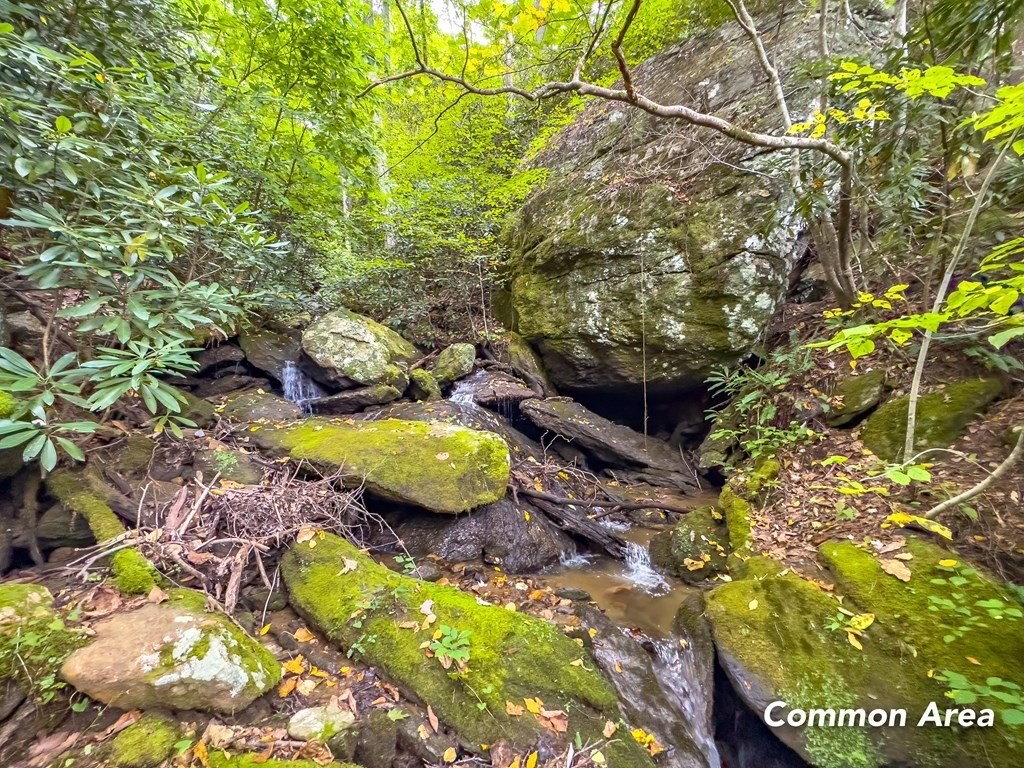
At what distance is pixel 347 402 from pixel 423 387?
1318 millimetres

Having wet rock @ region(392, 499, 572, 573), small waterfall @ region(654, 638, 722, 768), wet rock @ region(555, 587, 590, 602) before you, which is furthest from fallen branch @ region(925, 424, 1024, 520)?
wet rock @ region(392, 499, 572, 573)

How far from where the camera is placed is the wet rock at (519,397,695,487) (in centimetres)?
706

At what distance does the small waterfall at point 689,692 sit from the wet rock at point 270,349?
710cm

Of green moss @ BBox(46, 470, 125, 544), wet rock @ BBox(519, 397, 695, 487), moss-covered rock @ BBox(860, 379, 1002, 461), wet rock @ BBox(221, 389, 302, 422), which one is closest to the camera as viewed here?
green moss @ BBox(46, 470, 125, 544)

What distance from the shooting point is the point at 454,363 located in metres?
8.04

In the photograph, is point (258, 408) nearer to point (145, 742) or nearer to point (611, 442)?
point (145, 742)

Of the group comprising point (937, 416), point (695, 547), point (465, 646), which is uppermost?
point (937, 416)

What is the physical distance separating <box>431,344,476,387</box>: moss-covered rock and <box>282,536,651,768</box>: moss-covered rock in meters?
4.70

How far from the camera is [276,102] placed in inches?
213

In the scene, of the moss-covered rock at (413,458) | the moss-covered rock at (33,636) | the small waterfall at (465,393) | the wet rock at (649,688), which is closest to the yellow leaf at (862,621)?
the wet rock at (649,688)

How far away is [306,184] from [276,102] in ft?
4.86

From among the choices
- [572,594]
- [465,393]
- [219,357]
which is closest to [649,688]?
[572,594]

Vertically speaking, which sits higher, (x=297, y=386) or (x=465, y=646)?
(x=297, y=386)

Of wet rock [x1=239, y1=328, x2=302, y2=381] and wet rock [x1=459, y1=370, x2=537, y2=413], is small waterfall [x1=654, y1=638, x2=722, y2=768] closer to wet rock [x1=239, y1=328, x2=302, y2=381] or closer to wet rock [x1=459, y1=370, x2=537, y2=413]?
wet rock [x1=459, y1=370, x2=537, y2=413]
